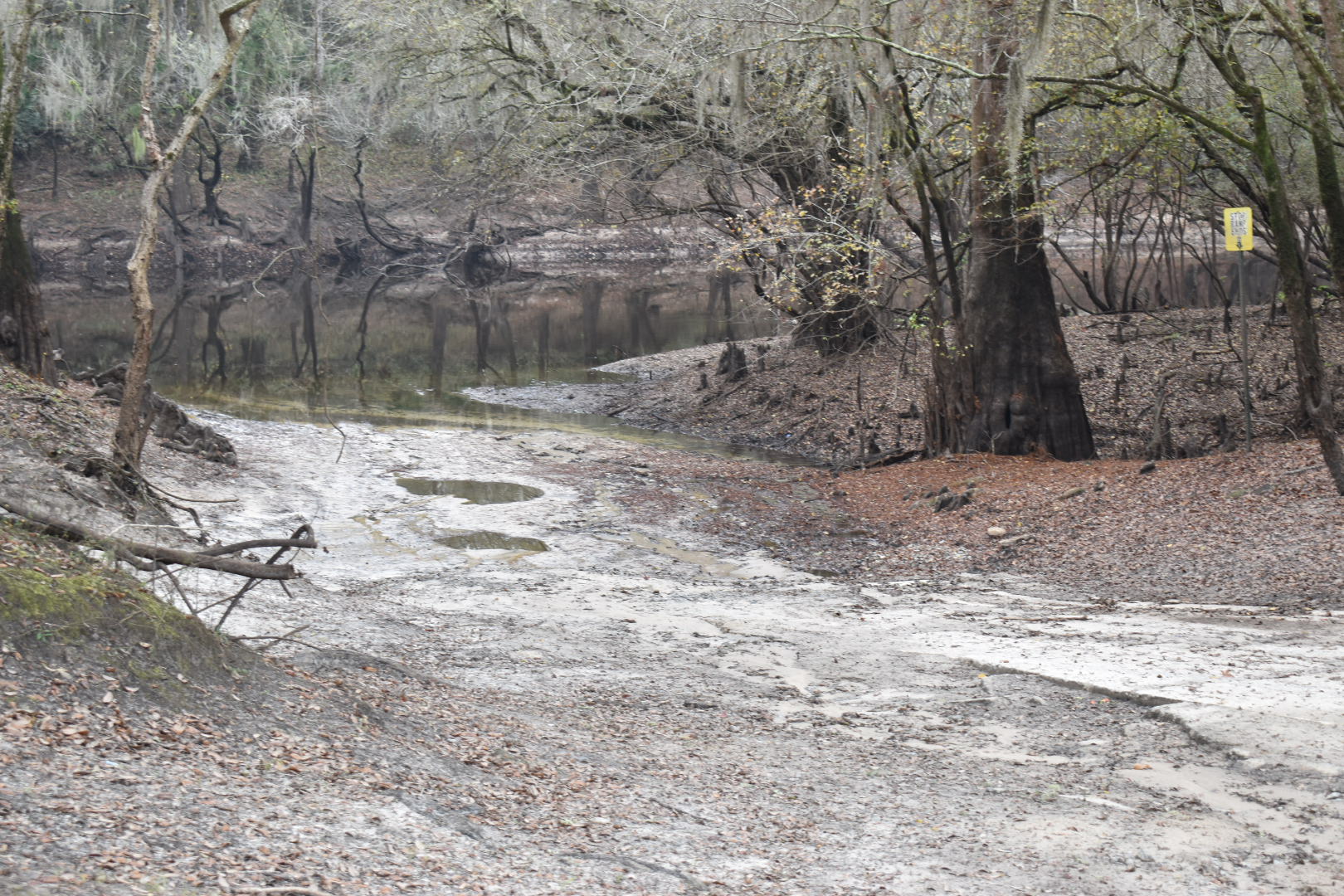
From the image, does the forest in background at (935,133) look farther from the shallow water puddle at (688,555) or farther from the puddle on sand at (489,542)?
the shallow water puddle at (688,555)

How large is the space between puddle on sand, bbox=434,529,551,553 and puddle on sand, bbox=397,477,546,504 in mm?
1580

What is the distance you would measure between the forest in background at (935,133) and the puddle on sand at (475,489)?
162 inches

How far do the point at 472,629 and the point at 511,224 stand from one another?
153 feet

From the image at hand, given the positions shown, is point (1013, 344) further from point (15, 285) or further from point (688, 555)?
point (15, 285)

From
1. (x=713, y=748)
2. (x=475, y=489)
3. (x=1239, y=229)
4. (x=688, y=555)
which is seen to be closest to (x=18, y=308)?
(x=475, y=489)

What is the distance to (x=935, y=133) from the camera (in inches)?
587

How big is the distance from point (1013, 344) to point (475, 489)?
6.62 meters

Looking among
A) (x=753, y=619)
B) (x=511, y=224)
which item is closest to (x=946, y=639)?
(x=753, y=619)

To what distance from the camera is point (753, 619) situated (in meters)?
9.78

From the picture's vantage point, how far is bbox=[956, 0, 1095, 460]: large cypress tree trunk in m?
15.4

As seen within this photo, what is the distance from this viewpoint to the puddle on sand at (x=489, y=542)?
40.8 feet

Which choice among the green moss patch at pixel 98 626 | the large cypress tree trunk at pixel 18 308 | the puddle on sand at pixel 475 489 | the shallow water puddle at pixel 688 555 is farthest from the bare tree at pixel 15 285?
the green moss patch at pixel 98 626

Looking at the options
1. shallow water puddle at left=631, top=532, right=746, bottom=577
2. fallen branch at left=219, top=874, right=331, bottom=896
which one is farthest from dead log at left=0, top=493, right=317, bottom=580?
shallow water puddle at left=631, top=532, right=746, bottom=577

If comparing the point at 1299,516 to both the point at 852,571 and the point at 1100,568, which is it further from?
the point at 852,571
